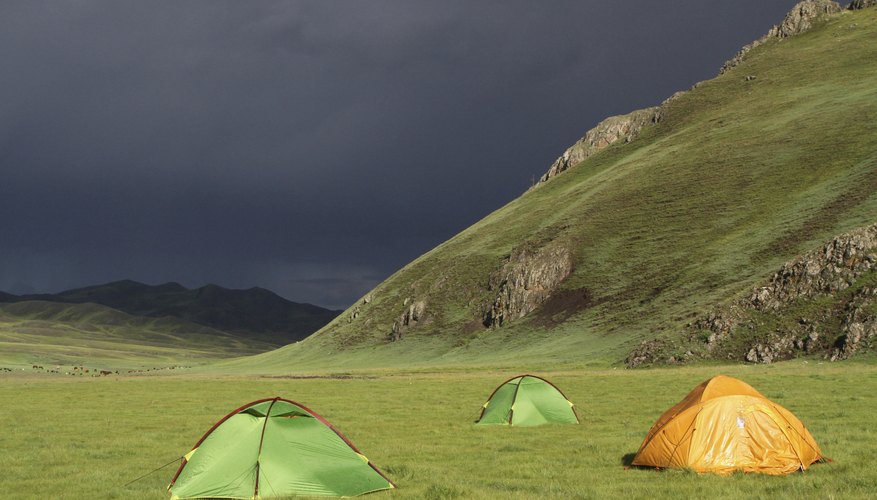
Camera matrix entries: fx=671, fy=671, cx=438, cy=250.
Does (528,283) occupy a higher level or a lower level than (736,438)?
higher

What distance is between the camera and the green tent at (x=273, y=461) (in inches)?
624

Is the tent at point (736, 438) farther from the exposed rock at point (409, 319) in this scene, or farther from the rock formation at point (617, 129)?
the rock formation at point (617, 129)

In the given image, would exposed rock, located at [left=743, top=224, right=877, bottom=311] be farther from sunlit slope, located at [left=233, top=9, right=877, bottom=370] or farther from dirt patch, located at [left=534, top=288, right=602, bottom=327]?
dirt patch, located at [left=534, top=288, right=602, bottom=327]

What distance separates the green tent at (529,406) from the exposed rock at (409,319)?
335 feet

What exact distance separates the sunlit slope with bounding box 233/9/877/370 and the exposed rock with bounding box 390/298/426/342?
0.57m

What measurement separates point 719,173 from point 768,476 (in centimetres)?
11746

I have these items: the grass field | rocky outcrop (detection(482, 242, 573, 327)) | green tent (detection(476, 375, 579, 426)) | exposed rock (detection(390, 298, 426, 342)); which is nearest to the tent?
the grass field

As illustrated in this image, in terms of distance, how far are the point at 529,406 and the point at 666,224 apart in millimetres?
96195

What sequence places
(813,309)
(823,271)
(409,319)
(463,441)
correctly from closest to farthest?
(463,441), (813,309), (823,271), (409,319)

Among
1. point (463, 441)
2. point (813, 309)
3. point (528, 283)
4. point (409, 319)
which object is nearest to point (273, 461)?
point (463, 441)

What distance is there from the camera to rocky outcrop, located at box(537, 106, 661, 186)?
617ft

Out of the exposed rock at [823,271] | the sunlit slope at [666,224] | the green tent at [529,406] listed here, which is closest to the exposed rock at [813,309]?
the exposed rock at [823,271]

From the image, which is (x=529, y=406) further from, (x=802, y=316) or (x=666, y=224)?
(x=666, y=224)

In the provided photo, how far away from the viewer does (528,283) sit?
4808 inches
